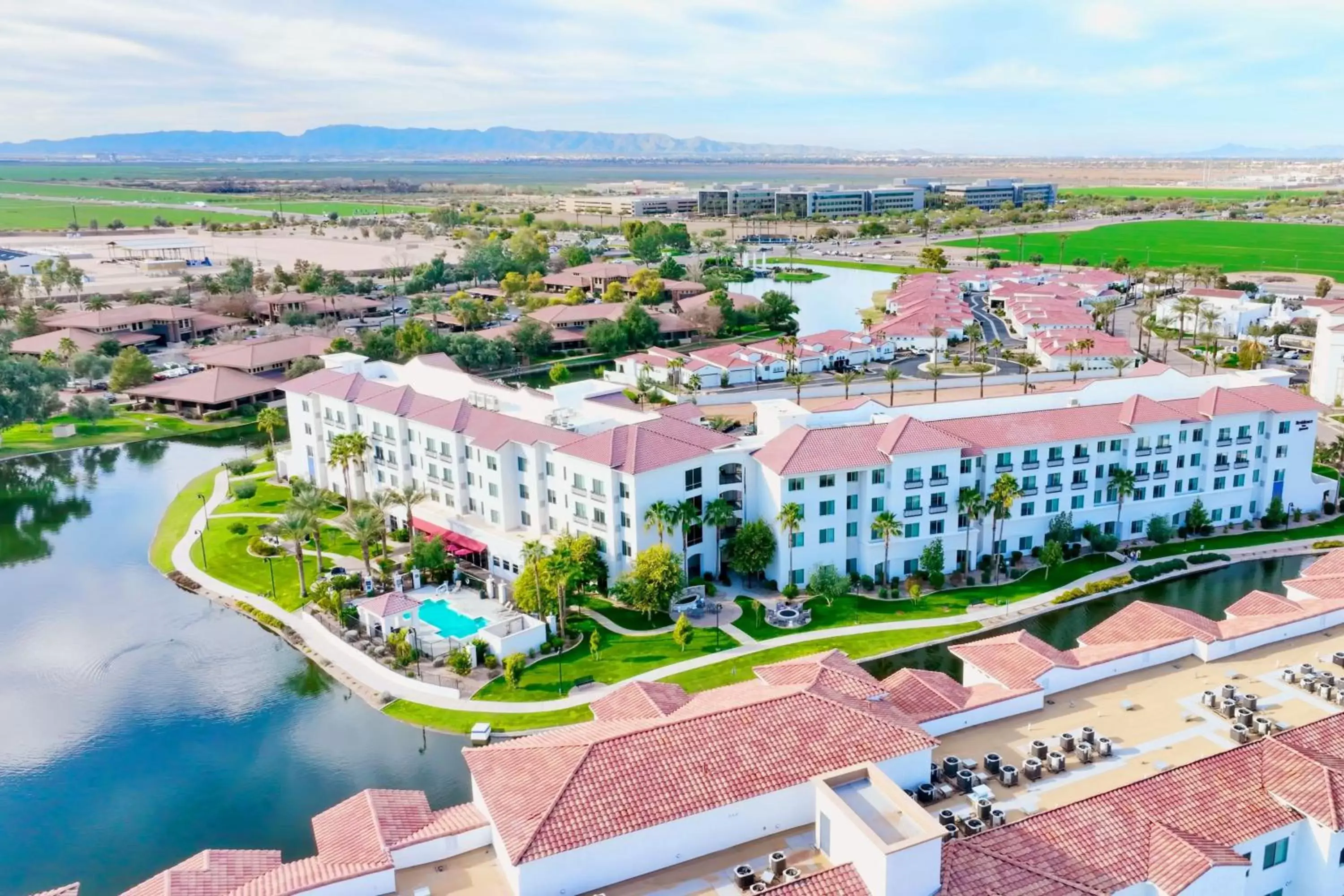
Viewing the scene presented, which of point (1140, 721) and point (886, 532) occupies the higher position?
point (1140, 721)

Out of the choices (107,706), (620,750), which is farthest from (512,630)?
(620,750)

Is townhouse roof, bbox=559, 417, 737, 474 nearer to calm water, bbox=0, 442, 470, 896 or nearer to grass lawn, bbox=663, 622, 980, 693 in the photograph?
grass lawn, bbox=663, 622, 980, 693

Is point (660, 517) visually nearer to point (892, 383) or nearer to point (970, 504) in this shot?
point (970, 504)

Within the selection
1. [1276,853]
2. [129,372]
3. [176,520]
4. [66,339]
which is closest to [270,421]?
[176,520]

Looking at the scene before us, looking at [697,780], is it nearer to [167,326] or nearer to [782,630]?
[782,630]

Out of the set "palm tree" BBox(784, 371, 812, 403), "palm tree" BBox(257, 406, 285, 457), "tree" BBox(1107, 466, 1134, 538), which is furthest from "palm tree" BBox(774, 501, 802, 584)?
"palm tree" BBox(257, 406, 285, 457)

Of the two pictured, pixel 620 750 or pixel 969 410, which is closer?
pixel 620 750
